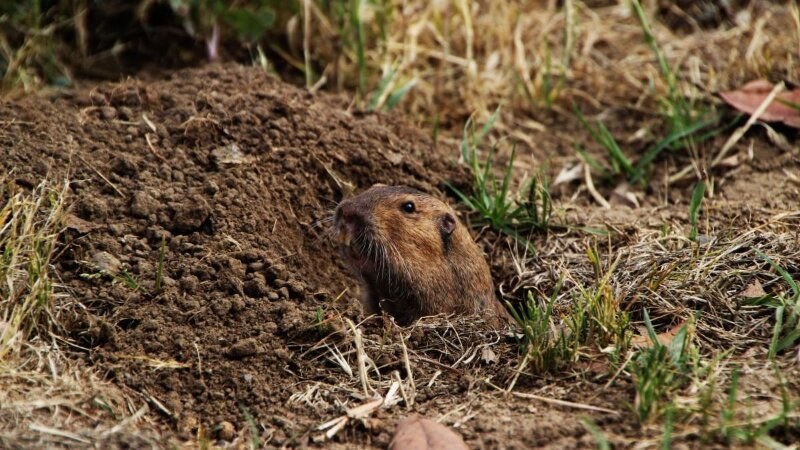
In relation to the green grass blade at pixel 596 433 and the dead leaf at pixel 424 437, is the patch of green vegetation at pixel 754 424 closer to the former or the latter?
the green grass blade at pixel 596 433

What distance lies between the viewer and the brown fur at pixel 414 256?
4770mm

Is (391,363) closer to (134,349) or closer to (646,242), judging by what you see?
(134,349)

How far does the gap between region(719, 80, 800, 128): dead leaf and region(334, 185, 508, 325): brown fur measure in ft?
6.47

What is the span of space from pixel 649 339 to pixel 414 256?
130 centimetres

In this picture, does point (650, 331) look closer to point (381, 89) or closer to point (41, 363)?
point (41, 363)

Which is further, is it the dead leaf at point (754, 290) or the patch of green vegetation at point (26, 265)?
the dead leaf at point (754, 290)

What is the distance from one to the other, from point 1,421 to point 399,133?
2.85 metres

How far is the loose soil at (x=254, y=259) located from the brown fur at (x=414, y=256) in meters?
0.29

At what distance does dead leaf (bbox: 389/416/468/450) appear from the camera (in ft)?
11.3

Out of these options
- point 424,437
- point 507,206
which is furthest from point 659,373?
point 507,206

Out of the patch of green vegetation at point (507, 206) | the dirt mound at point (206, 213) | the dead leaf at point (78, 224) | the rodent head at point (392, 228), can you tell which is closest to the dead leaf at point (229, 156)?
the dirt mound at point (206, 213)

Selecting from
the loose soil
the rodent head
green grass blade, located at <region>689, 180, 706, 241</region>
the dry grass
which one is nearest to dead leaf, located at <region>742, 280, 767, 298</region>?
green grass blade, located at <region>689, 180, 706, 241</region>

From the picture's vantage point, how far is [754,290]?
4.27m

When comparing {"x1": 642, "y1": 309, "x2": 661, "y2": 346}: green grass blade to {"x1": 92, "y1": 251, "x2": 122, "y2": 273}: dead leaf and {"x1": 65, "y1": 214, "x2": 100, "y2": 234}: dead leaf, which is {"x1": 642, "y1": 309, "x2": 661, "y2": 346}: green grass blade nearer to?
{"x1": 92, "y1": 251, "x2": 122, "y2": 273}: dead leaf
